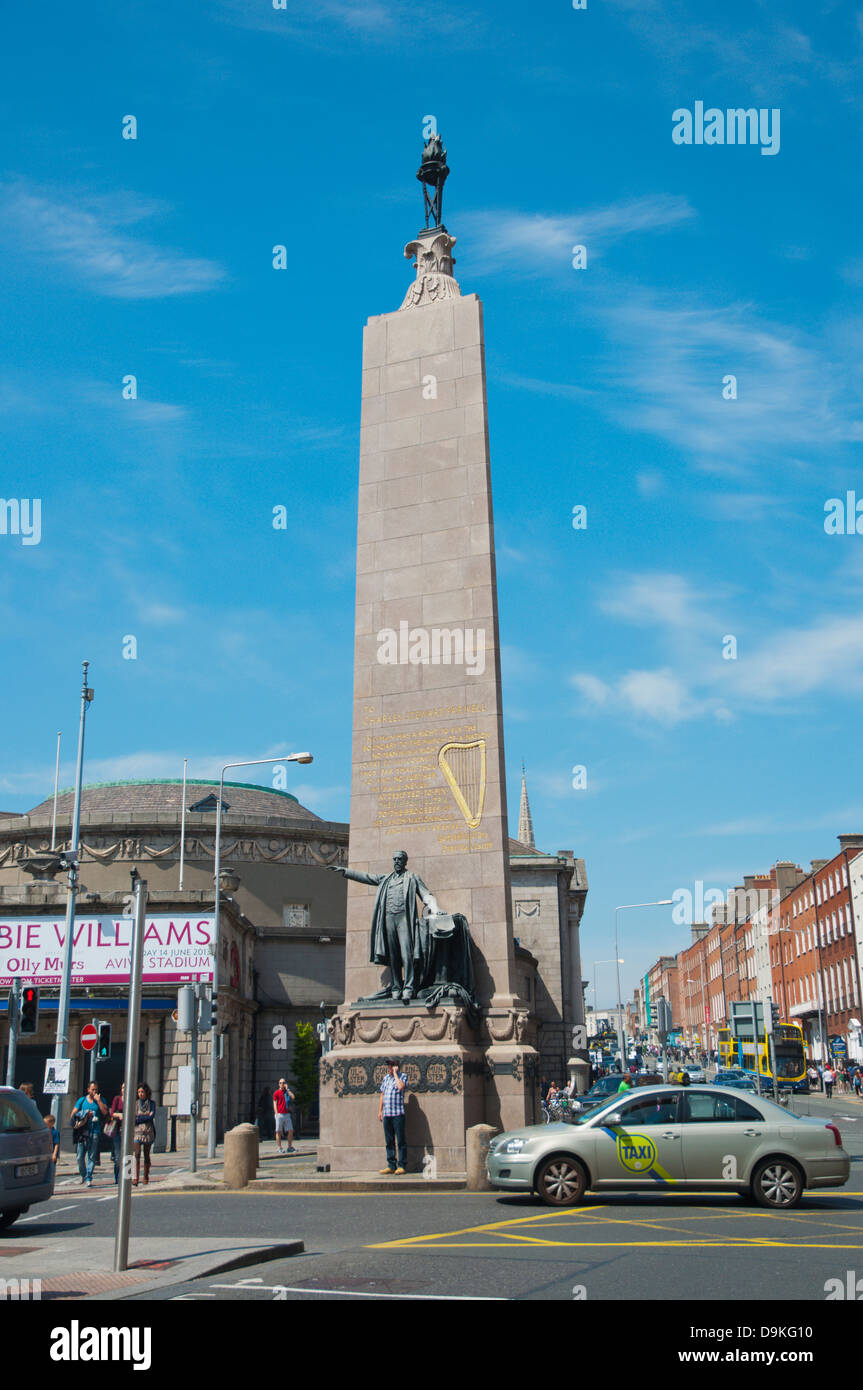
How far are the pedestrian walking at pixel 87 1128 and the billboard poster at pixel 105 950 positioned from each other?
1394cm

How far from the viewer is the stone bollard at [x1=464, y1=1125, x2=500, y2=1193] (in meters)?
18.0

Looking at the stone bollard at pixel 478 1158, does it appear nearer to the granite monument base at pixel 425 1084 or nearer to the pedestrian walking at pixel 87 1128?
the granite monument base at pixel 425 1084

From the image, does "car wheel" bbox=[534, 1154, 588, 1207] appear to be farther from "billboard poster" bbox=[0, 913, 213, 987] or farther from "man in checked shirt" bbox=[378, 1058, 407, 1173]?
"billboard poster" bbox=[0, 913, 213, 987]

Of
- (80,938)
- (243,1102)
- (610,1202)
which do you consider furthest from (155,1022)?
(610,1202)

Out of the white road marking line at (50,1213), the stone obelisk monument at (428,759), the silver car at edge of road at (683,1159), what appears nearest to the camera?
the silver car at edge of road at (683,1159)

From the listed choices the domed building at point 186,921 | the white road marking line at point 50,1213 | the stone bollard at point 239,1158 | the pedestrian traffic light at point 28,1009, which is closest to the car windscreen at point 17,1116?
the white road marking line at point 50,1213

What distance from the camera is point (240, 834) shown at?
56.7 metres

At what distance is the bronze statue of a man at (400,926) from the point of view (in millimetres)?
21500

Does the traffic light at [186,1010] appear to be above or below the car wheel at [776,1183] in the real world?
above

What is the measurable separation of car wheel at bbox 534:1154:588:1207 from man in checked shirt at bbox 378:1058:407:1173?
15.8 feet

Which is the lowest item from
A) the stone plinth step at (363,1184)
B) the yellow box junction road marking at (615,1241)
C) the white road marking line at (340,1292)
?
the stone plinth step at (363,1184)

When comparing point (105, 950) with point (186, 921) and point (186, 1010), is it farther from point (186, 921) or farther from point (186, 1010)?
point (186, 1010)
